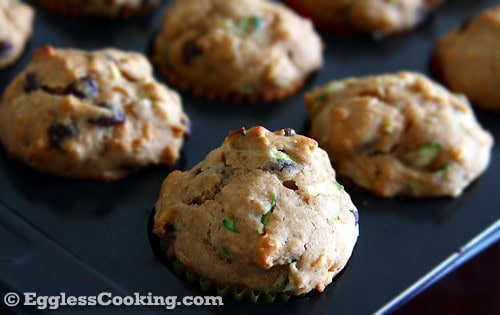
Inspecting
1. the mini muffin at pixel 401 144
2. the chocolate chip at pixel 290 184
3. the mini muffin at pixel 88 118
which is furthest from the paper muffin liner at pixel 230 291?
the mini muffin at pixel 401 144

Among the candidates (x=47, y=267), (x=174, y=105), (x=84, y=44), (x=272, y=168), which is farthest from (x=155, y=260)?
(x=84, y=44)

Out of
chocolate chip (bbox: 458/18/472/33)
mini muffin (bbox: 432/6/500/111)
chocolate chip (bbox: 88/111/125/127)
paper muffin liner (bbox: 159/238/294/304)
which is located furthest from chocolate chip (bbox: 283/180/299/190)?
chocolate chip (bbox: 458/18/472/33)

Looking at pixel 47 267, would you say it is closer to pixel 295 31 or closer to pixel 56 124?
pixel 56 124

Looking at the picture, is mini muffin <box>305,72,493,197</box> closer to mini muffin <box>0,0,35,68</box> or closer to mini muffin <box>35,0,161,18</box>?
mini muffin <box>35,0,161,18</box>

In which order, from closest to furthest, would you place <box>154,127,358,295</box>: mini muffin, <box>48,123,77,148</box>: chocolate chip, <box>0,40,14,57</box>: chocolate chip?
1. <box>154,127,358,295</box>: mini muffin
2. <box>48,123,77,148</box>: chocolate chip
3. <box>0,40,14,57</box>: chocolate chip

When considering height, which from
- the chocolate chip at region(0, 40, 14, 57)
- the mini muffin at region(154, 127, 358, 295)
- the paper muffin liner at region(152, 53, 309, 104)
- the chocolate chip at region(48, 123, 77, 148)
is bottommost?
the chocolate chip at region(0, 40, 14, 57)

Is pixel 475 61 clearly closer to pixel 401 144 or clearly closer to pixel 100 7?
pixel 401 144
